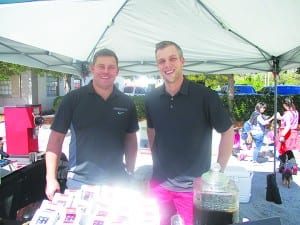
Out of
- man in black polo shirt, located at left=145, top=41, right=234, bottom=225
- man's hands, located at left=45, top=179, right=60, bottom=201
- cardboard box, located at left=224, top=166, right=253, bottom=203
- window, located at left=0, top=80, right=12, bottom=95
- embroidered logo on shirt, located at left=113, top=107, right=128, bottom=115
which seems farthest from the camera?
window, located at left=0, top=80, right=12, bottom=95

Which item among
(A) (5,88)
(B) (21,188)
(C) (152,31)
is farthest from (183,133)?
(A) (5,88)

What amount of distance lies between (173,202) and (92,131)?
884mm

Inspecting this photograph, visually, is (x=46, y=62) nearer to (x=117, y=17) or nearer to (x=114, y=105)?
(x=117, y=17)

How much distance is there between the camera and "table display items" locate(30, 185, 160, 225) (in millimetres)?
1492

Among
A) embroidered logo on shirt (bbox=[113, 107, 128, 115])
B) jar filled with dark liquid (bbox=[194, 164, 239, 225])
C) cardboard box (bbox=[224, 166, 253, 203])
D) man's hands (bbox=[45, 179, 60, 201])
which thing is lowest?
cardboard box (bbox=[224, 166, 253, 203])

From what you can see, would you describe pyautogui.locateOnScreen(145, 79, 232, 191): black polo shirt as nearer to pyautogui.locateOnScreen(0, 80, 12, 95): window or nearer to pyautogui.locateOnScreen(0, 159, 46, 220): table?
pyautogui.locateOnScreen(0, 159, 46, 220): table

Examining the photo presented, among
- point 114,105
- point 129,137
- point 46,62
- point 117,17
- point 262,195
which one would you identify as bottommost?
point 262,195

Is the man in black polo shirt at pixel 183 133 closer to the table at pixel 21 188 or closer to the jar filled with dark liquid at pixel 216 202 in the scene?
the jar filled with dark liquid at pixel 216 202

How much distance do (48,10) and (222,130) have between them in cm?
197

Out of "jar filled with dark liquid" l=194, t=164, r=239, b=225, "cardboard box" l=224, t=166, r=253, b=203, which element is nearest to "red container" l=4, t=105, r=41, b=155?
"cardboard box" l=224, t=166, r=253, b=203

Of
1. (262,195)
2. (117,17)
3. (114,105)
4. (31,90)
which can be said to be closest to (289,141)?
(262,195)

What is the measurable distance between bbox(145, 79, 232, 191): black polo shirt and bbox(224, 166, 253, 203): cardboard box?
2.98 meters

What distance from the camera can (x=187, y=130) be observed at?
2480 millimetres

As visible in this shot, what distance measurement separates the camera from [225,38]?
167 inches
